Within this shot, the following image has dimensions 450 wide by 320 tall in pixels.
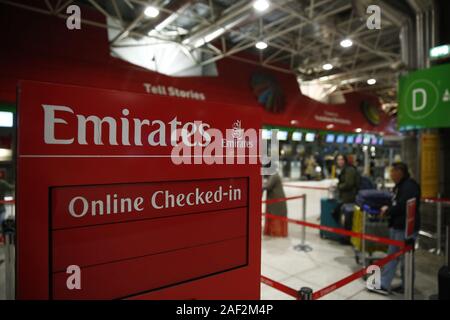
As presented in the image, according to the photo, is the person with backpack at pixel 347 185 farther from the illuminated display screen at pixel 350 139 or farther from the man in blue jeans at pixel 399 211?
the illuminated display screen at pixel 350 139

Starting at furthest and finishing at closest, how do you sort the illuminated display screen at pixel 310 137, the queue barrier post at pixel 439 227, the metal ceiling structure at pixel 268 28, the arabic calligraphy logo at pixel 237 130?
the illuminated display screen at pixel 310 137
the metal ceiling structure at pixel 268 28
the queue barrier post at pixel 439 227
the arabic calligraphy logo at pixel 237 130

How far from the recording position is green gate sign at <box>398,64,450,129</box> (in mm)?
5070

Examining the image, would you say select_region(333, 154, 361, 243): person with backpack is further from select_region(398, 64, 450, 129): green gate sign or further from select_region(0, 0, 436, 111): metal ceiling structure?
select_region(0, 0, 436, 111): metal ceiling structure

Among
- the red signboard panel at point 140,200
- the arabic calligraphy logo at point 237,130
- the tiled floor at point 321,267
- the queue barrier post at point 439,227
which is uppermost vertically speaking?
the arabic calligraphy logo at point 237,130

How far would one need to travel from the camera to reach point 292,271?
4477mm

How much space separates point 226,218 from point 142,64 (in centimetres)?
865

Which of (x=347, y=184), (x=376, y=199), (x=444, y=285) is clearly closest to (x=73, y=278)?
(x=444, y=285)

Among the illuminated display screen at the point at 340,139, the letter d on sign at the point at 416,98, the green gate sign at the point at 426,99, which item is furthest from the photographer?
the illuminated display screen at the point at 340,139

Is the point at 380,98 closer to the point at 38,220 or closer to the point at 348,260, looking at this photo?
the point at 348,260

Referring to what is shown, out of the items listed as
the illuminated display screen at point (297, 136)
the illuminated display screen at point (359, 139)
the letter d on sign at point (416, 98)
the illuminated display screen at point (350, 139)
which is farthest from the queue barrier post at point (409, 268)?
the illuminated display screen at point (359, 139)

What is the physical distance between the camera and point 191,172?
4.14ft

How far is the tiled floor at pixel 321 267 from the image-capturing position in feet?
12.5

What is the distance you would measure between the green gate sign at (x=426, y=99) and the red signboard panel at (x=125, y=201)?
17.2 feet
